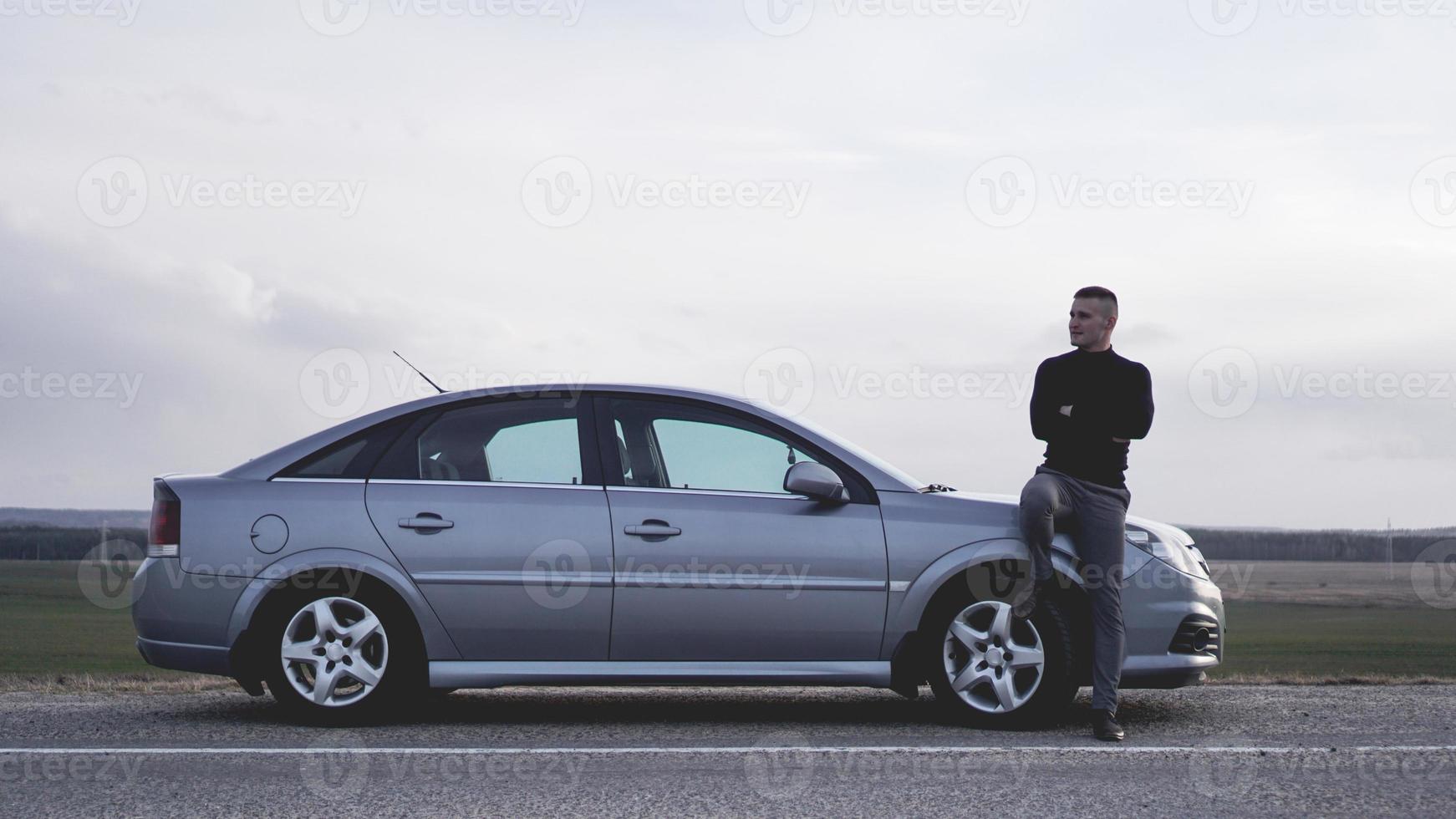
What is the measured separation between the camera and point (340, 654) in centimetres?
615

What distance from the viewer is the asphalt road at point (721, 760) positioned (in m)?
4.37

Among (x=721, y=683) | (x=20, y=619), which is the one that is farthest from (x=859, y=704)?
(x=20, y=619)

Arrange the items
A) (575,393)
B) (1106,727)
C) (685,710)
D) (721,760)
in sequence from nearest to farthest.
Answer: (721,760) → (1106,727) → (575,393) → (685,710)

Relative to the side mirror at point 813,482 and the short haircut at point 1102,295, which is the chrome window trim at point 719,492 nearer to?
the side mirror at point 813,482

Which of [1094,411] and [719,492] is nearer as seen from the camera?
[1094,411]

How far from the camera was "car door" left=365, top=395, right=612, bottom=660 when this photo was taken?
20.1 feet

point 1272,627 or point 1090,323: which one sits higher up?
point 1090,323

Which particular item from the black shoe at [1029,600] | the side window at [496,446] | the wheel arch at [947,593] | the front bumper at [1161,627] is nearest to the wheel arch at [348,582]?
the side window at [496,446]

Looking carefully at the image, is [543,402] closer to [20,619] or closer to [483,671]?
[483,671]

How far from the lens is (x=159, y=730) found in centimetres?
605

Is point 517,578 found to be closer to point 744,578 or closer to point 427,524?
point 427,524

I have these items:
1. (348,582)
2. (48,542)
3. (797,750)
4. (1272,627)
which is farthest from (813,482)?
(48,542)

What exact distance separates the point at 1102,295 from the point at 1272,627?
135 meters

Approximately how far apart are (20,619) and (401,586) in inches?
5758
